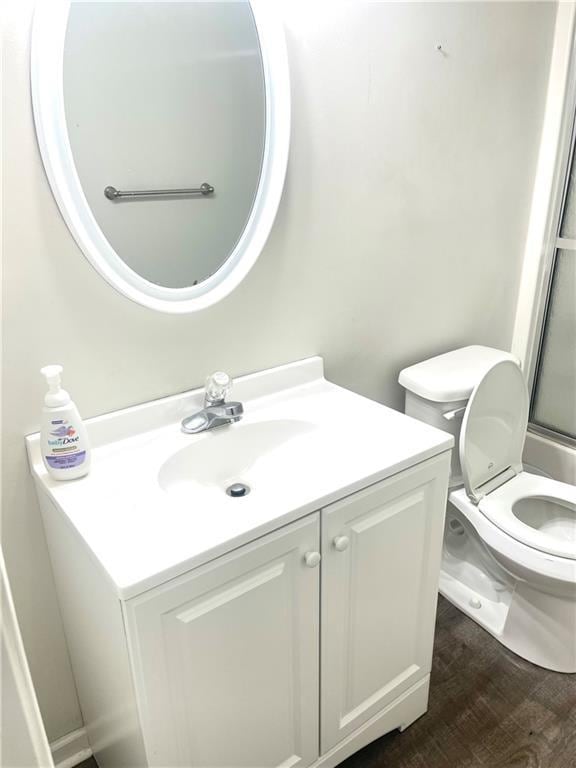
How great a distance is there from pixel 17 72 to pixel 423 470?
3.43 feet

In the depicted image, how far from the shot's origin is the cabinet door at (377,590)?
Answer: 3.71ft

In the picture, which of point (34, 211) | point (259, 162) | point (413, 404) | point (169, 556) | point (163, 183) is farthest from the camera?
point (413, 404)

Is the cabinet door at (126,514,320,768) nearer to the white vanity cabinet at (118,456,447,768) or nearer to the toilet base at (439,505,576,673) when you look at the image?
the white vanity cabinet at (118,456,447,768)

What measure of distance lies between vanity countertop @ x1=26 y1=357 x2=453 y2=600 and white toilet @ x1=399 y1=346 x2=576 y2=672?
0.37 m

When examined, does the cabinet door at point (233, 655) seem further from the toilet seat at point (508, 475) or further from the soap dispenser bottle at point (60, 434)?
the toilet seat at point (508, 475)

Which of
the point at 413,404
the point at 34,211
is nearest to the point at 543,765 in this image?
the point at 413,404

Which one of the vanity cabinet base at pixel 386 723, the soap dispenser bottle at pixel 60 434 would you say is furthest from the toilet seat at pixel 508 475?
the soap dispenser bottle at pixel 60 434

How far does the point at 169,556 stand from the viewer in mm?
885

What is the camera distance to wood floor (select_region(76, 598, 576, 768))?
1.42 metres

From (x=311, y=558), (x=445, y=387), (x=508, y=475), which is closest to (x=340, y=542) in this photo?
(x=311, y=558)

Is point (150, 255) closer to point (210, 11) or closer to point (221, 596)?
point (210, 11)

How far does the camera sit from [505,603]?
5.95 feet

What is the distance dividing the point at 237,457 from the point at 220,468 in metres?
0.05

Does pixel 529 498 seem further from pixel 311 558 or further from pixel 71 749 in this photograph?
pixel 71 749
